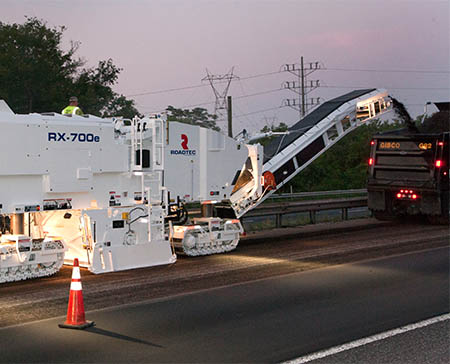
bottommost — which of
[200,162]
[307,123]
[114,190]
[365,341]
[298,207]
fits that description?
[365,341]

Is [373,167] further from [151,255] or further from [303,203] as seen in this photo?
[151,255]

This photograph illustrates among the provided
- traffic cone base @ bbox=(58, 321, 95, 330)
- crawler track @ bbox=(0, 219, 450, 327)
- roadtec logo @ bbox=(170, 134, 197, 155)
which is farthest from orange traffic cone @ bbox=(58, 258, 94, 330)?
roadtec logo @ bbox=(170, 134, 197, 155)

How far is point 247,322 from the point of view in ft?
26.2

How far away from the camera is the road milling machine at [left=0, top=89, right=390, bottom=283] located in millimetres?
10688

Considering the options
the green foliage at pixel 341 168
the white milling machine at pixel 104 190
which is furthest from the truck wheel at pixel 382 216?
the green foliage at pixel 341 168

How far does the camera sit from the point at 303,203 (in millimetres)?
18375

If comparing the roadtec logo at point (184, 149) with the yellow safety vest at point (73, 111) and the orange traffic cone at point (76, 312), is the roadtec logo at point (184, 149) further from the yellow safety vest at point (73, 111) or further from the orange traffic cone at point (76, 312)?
the orange traffic cone at point (76, 312)

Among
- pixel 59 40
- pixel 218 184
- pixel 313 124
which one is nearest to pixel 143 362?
pixel 218 184

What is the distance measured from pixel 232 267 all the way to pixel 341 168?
28224mm

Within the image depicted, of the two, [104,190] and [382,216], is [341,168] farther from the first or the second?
[104,190]

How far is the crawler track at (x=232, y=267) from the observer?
9.20m

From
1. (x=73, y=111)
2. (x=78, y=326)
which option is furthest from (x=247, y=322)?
(x=73, y=111)

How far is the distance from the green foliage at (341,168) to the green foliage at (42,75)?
9.78 meters

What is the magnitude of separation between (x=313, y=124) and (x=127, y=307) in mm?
8970
